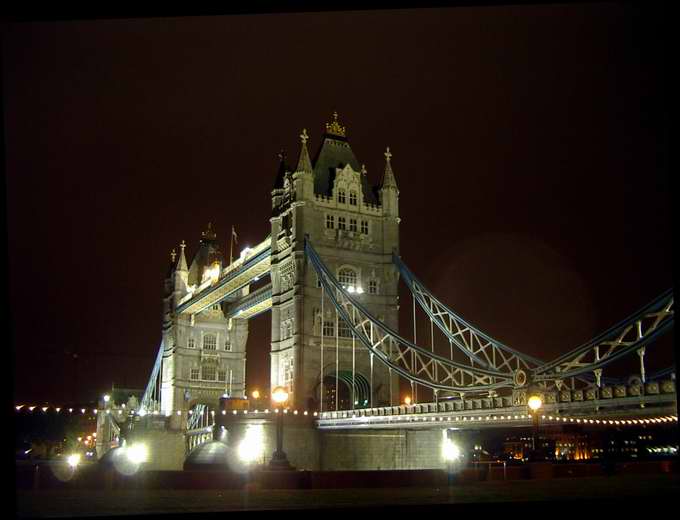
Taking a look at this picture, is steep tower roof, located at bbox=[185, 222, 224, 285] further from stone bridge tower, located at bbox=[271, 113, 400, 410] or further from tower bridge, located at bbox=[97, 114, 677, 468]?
stone bridge tower, located at bbox=[271, 113, 400, 410]

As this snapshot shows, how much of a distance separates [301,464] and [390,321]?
45.8 ft

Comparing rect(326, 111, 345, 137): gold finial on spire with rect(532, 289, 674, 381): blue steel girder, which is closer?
rect(532, 289, 674, 381): blue steel girder

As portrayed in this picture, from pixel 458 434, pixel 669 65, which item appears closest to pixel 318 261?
pixel 458 434

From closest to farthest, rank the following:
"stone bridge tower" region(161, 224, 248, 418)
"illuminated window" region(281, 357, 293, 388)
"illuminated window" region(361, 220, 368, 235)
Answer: "illuminated window" region(281, 357, 293, 388) < "illuminated window" region(361, 220, 368, 235) < "stone bridge tower" region(161, 224, 248, 418)

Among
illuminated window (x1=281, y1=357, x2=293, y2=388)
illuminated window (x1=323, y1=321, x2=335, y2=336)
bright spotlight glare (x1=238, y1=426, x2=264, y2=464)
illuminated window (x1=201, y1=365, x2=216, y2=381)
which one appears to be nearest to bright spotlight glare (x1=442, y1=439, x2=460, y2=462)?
illuminated window (x1=323, y1=321, x2=335, y2=336)

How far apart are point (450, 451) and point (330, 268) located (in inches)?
640

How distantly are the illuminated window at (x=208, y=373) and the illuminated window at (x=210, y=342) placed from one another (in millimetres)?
2147

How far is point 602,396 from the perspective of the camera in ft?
111

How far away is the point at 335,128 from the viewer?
68875mm

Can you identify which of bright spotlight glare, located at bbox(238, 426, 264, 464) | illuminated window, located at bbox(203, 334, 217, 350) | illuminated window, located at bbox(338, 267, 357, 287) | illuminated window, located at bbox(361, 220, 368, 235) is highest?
illuminated window, located at bbox(361, 220, 368, 235)

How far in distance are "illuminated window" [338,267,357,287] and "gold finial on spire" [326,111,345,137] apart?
12.2 metres

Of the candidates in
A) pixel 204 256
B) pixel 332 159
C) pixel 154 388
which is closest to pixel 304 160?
pixel 332 159

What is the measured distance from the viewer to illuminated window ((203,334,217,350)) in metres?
93.6

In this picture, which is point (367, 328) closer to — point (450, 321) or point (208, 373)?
point (450, 321)
